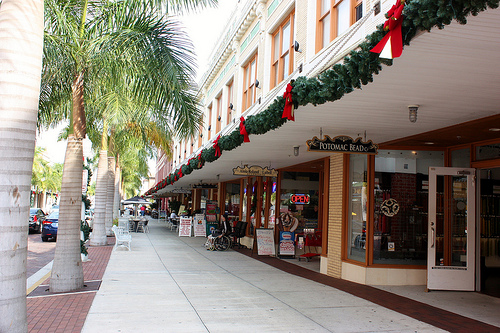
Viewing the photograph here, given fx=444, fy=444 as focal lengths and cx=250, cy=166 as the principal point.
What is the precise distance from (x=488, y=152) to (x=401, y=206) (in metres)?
2.15

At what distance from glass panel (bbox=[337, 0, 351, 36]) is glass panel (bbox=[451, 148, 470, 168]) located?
3716 millimetres

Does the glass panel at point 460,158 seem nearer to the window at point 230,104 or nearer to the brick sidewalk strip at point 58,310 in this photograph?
the brick sidewalk strip at point 58,310

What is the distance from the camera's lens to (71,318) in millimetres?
6539

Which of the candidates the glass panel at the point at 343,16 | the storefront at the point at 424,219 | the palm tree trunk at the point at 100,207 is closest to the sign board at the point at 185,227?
the palm tree trunk at the point at 100,207

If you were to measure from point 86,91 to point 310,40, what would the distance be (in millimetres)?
5133

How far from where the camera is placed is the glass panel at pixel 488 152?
856 cm

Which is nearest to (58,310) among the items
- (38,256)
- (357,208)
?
(357,208)

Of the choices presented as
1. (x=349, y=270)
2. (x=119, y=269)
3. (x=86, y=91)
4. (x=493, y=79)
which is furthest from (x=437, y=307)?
(x=86, y=91)

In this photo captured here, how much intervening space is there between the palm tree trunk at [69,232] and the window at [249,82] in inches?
266

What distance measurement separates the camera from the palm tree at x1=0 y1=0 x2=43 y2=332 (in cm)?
408

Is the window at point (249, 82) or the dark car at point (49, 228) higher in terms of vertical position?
the window at point (249, 82)

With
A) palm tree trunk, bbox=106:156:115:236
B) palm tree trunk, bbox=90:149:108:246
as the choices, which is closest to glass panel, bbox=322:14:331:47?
palm tree trunk, bbox=90:149:108:246

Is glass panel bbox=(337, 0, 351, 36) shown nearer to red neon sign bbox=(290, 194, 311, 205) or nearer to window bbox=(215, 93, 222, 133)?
red neon sign bbox=(290, 194, 311, 205)

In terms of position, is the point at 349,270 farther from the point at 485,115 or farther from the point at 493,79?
the point at 493,79
